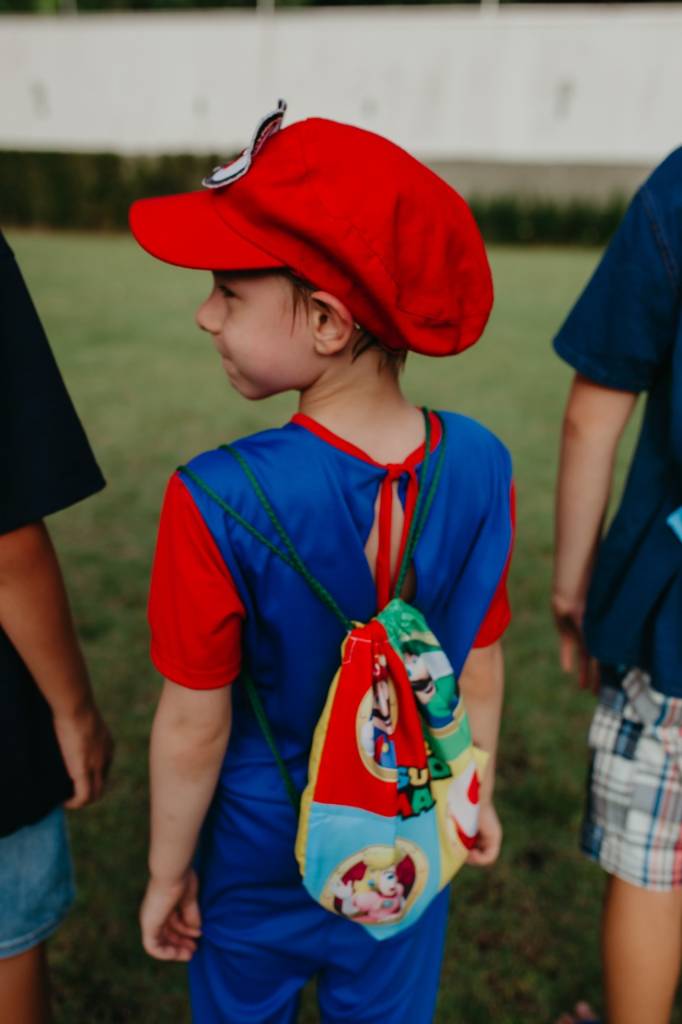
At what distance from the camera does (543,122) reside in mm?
22625

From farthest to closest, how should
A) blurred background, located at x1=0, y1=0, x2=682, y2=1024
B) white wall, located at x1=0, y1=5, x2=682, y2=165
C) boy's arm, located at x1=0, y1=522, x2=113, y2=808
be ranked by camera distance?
white wall, located at x1=0, y1=5, x2=682, y2=165
blurred background, located at x1=0, y1=0, x2=682, y2=1024
boy's arm, located at x1=0, y1=522, x2=113, y2=808

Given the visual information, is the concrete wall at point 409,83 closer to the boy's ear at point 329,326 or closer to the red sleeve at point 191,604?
the boy's ear at point 329,326

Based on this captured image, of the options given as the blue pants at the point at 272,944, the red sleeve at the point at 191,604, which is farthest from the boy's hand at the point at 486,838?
the red sleeve at the point at 191,604

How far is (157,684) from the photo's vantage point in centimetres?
320

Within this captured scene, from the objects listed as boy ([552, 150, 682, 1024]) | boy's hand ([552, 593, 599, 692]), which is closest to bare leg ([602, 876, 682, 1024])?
boy ([552, 150, 682, 1024])

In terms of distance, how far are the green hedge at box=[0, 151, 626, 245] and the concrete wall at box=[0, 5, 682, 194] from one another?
3402mm

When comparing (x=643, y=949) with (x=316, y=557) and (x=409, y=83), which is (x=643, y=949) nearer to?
(x=316, y=557)

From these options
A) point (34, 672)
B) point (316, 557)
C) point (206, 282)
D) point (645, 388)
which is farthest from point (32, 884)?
point (206, 282)

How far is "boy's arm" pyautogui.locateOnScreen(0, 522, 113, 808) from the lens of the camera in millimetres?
1250

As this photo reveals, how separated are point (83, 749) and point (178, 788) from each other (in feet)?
0.88

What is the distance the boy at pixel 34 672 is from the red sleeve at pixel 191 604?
19 centimetres

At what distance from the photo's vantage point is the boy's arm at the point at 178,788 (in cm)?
121

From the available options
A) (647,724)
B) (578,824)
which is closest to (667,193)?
(647,724)

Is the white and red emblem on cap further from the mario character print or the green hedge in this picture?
the green hedge
